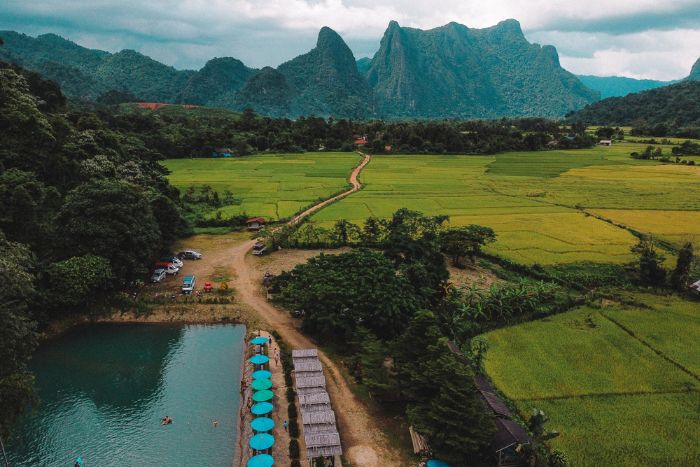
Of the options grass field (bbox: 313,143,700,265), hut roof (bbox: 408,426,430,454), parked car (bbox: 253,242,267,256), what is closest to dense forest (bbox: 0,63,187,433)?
parked car (bbox: 253,242,267,256)

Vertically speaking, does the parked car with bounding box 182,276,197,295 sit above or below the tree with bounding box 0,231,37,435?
below

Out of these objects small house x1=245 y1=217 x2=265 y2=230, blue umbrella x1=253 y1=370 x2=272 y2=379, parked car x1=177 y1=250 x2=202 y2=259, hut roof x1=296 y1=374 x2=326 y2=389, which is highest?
small house x1=245 y1=217 x2=265 y2=230

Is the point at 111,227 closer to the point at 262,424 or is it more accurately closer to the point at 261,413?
the point at 261,413

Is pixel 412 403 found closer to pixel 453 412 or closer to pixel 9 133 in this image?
pixel 453 412

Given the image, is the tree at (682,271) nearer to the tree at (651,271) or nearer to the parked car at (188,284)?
the tree at (651,271)

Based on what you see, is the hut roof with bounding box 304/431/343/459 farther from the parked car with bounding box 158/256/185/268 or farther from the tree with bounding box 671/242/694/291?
the tree with bounding box 671/242/694/291

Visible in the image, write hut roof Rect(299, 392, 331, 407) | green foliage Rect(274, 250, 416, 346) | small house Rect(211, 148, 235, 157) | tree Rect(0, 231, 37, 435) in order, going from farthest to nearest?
small house Rect(211, 148, 235, 157) < green foliage Rect(274, 250, 416, 346) < hut roof Rect(299, 392, 331, 407) < tree Rect(0, 231, 37, 435)

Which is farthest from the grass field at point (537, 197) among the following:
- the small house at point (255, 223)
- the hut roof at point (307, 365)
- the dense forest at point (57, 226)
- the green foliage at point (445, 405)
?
the hut roof at point (307, 365)
